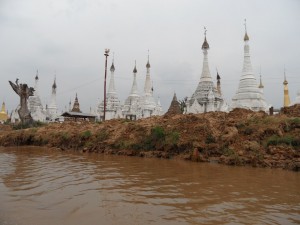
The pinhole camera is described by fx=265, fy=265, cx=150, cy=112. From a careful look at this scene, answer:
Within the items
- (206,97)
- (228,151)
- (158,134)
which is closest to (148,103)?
(206,97)

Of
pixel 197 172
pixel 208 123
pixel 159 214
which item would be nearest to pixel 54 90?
pixel 208 123

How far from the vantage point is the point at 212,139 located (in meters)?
12.1

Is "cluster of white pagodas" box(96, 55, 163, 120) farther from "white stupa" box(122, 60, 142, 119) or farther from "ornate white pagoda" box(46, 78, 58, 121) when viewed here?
"ornate white pagoda" box(46, 78, 58, 121)

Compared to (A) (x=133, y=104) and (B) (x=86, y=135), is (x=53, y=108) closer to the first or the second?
(A) (x=133, y=104)

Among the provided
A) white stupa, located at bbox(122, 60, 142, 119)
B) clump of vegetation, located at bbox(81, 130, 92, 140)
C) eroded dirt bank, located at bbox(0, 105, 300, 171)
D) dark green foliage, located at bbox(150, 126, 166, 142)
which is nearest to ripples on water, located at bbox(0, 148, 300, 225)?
eroded dirt bank, located at bbox(0, 105, 300, 171)

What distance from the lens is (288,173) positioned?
8.38 meters

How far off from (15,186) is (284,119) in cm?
1106

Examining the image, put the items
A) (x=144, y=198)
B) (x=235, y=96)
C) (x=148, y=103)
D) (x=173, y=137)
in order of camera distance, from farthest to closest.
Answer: (x=148, y=103) → (x=235, y=96) → (x=173, y=137) → (x=144, y=198)

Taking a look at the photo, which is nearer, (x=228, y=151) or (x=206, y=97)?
(x=228, y=151)

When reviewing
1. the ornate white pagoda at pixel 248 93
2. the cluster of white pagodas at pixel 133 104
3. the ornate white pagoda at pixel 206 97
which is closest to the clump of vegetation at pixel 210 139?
the ornate white pagoda at pixel 248 93

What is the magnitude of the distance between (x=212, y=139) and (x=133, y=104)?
29.5 m

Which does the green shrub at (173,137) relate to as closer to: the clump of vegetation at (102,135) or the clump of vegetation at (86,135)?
the clump of vegetation at (102,135)

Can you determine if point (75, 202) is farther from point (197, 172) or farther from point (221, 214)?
point (197, 172)

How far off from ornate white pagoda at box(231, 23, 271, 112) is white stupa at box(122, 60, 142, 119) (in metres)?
15.4
